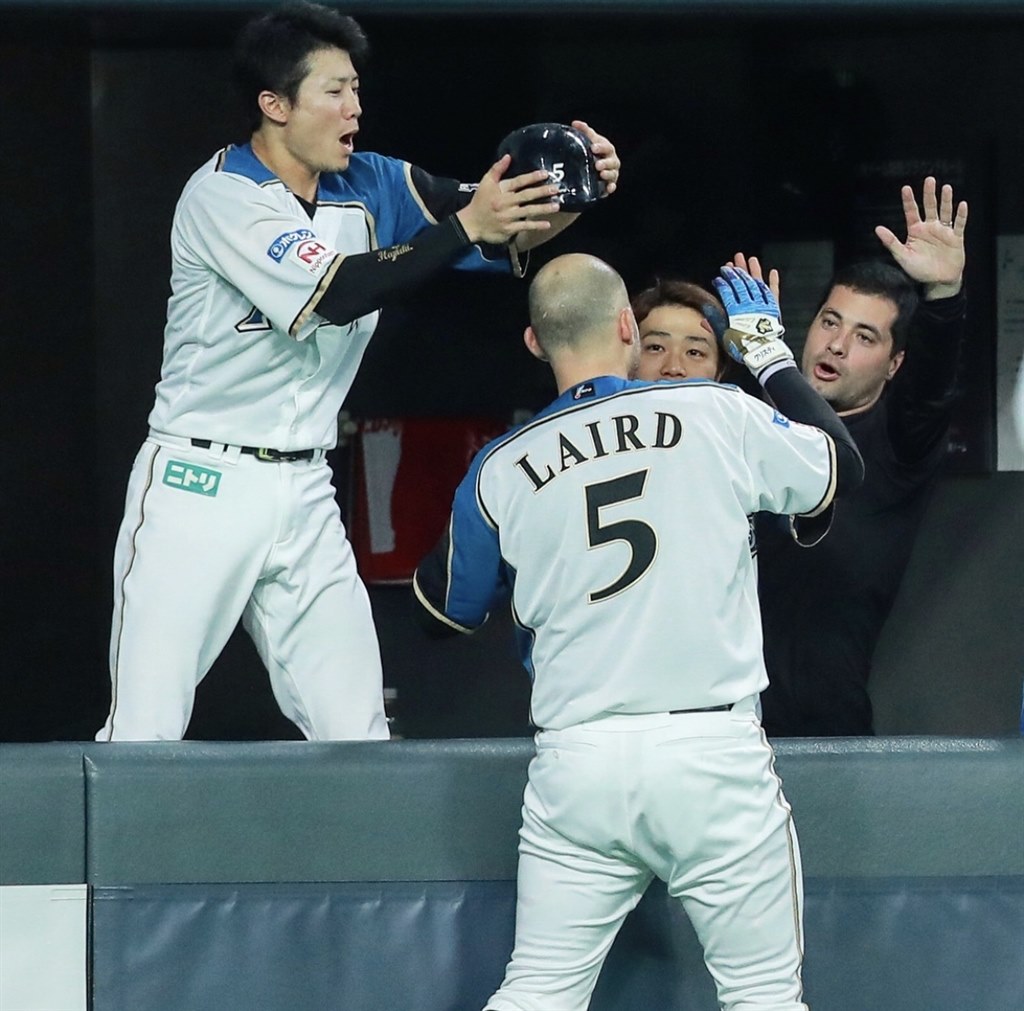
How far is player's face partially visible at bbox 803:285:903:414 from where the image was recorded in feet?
12.1

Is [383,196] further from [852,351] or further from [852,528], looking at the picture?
[852,528]

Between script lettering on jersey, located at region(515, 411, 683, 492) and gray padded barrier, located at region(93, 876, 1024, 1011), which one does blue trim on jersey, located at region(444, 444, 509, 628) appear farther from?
gray padded barrier, located at region(93, 876, 1024, 1011)

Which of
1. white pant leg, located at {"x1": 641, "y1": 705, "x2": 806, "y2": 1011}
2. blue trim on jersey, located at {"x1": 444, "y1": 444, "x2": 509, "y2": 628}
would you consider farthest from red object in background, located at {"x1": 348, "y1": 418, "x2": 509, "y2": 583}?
white pant leg, located at {"x1": 641, "y1": 705, "x2": 806, "y2": 1011}

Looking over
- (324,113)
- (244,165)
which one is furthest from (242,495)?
(324,113)

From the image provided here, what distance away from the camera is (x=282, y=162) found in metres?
3.29

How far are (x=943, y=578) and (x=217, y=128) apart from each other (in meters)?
2.33

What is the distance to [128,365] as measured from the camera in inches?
195

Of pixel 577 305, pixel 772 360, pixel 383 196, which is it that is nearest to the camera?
pixel 577 305

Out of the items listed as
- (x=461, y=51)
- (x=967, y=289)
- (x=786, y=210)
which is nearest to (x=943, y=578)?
(x=967, y=289)

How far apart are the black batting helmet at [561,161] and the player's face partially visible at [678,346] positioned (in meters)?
0.50

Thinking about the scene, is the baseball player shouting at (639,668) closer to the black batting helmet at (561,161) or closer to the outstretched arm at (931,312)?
the black batting helmet at (561,161)

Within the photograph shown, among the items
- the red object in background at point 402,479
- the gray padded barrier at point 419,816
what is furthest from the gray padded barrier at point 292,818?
the red object in background at point 402,479

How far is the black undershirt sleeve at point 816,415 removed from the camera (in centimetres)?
279

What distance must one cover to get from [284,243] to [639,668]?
104 centimetres
